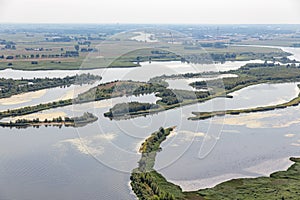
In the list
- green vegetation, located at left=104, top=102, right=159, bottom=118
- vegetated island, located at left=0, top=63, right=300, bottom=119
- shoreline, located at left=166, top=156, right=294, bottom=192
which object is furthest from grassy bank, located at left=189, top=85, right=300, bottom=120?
shoreline, located at left=166, top=156, right=294, bottom=192

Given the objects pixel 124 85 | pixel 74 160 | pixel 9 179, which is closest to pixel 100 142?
pixel 74 160

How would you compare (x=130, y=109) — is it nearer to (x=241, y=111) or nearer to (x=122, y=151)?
(x=122, y=151)

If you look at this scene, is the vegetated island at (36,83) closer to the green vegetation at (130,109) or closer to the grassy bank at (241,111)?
the green vegetation at (130,109)

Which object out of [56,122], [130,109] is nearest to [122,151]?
[56,122]

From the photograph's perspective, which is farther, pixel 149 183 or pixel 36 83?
pixel 36 83

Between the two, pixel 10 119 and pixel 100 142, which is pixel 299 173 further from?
pixel 10 119

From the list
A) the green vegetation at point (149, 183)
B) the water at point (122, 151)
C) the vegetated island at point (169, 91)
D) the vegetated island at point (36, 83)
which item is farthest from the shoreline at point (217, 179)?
the vegetated island at point (36, 83)
